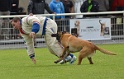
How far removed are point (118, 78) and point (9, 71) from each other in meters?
2.77

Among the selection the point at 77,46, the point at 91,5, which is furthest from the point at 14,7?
the point at 77,46

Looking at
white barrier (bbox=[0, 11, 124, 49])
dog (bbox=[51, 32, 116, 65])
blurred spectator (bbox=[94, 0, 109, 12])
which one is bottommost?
white barrier (bbox=[0, 11, 124, 49])

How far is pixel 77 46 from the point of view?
1264 cm

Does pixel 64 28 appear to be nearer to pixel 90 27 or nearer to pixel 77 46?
pixel 90 27

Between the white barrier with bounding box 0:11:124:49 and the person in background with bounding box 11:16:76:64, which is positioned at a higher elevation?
the person in background with bounding box 11:16:76:64

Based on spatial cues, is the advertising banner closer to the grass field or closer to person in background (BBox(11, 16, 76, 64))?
the grass field

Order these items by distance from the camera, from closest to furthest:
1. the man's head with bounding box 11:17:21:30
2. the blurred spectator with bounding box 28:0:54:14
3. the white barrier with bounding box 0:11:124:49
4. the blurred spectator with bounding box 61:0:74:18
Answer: the man's head with bounding box 11:17:21:30 → the white barrier with bounding box 0:11:124:49 → the blurred spectator with bounding box 28:0:54:14 → the blurred spectator with bounding box 61:0:74:18

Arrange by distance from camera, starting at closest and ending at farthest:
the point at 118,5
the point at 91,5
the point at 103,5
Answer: the point at 91,5 < the point at 118,5 < the point at 103,5

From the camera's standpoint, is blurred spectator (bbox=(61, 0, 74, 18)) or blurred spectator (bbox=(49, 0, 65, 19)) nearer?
blurred spectator (bbox=(49, 0, 65, 19))

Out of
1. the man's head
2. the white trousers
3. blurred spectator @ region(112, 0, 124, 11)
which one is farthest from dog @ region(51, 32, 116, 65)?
blurred spectator @ region(112, 0, 124, 11)

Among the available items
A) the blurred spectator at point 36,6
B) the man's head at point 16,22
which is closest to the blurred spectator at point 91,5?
the blurred spectator at point 36,6

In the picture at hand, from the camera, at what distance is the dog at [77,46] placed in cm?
1248

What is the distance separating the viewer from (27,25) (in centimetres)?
1282

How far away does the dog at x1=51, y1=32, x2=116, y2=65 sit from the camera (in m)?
12.5
